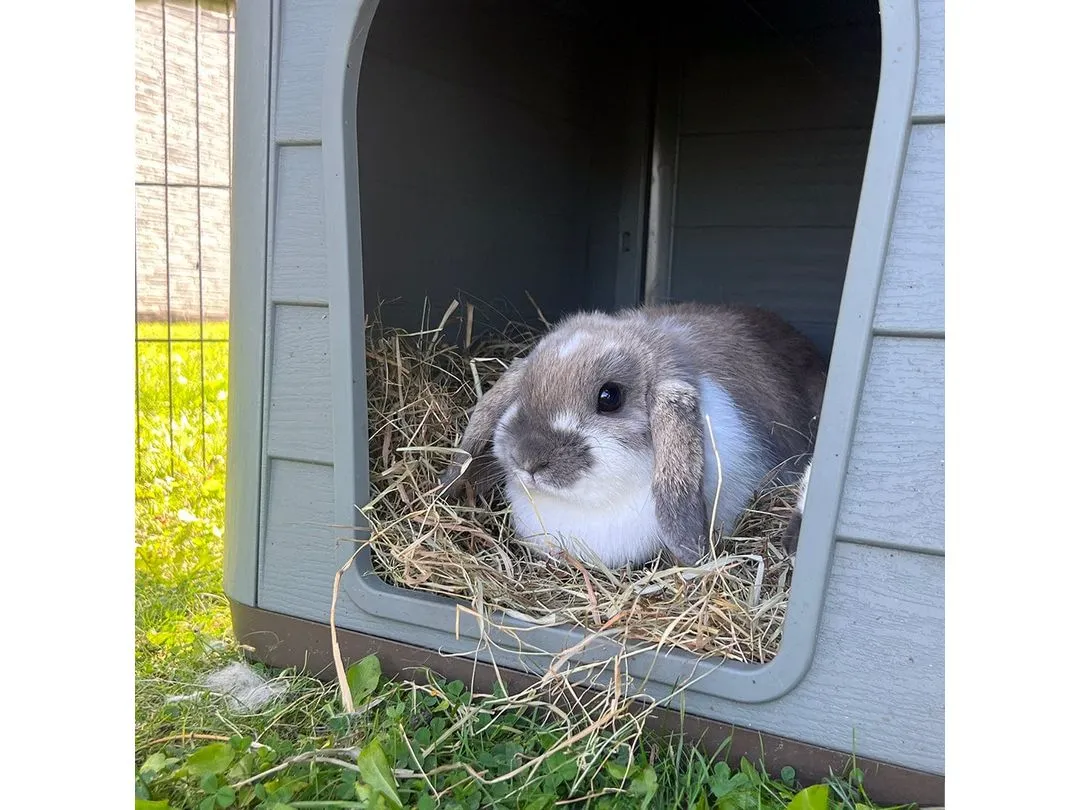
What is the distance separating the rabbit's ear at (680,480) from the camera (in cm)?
215

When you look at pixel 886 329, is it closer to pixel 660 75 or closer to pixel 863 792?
pixel 863 792

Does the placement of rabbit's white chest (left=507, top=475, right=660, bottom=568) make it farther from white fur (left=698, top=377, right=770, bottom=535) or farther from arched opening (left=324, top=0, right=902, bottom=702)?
arched opening (left=324, top=0, right=902, bottom=702)

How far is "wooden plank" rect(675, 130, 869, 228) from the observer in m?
4.10

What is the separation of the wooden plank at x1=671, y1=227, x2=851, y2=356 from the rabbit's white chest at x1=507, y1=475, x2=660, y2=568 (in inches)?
86.0

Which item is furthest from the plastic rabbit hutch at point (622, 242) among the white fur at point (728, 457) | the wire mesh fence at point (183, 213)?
the wire mesh fence at point (183, 213)

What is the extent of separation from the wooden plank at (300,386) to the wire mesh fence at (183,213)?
5.62ft

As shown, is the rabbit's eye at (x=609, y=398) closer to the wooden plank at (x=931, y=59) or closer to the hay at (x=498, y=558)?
the hay at (x=498, y=558)

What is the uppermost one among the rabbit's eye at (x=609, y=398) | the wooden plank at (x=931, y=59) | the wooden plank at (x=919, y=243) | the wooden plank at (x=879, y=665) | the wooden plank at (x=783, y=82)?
the wooden plank at (x=783, y=82)

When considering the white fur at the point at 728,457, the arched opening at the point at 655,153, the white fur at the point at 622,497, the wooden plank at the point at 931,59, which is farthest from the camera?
the arched opening at the point at 655,153

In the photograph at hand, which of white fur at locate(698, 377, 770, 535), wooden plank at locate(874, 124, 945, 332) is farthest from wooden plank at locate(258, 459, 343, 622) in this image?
wooden plank at locate(874, 124, 945, 332)

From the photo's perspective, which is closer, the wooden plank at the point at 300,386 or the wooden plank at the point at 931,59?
the wooden plank at the point at 931,59

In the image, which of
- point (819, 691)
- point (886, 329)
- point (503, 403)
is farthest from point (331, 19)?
point (819, 691)

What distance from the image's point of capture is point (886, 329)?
1.73m

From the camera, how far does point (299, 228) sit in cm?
234
